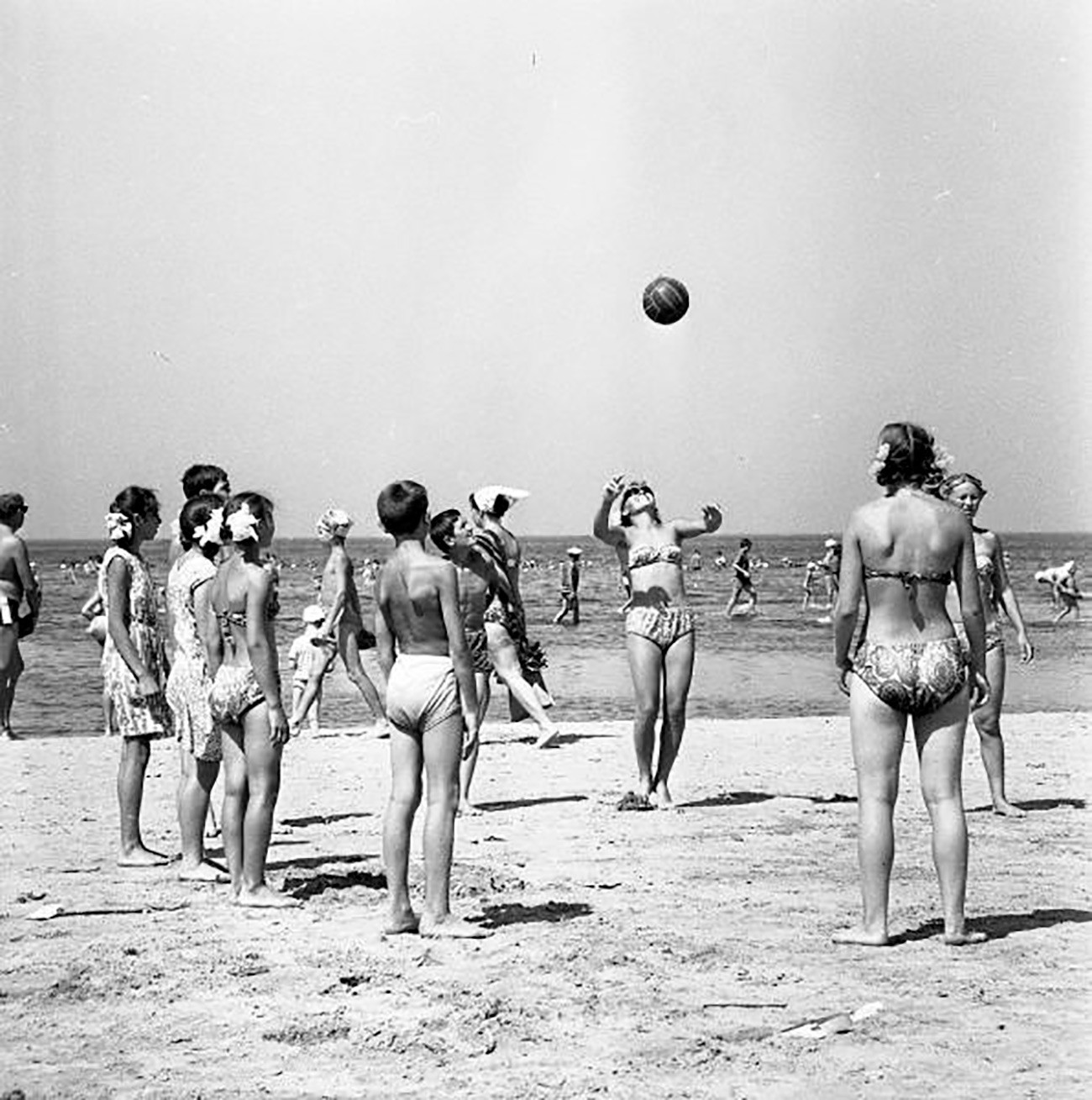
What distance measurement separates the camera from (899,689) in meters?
6.15

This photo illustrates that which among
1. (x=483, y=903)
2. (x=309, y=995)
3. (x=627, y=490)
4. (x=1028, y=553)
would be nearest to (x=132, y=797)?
(x=483, y=903)

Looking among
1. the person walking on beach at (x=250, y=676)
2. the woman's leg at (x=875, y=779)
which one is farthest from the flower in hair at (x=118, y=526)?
the woman's leg at (x=875, y=779)

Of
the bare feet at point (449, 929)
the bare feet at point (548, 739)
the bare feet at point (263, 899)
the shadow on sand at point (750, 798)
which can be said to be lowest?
the bare feet at point (548, 739)

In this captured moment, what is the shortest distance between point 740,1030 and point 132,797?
385 cm

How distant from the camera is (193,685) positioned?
303 inches

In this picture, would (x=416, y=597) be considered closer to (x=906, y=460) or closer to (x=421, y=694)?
(x=421, y=694)

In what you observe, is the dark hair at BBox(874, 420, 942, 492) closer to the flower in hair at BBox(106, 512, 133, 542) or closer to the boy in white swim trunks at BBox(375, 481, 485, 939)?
the boy in white swim trunks at BBox(375, 481, 485, 939)

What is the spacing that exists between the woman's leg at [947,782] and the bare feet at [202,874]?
10.4 ft

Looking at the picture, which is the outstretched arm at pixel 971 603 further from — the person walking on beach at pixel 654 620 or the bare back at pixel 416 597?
the person walking on beach at pixel 654 620

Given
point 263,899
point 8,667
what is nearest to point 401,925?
point 263,899

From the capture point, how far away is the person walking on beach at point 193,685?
7625 millimetres

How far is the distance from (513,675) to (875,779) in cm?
589

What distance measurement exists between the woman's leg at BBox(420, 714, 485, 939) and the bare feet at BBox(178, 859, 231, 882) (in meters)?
1.43

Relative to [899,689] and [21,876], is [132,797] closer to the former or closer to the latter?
[21,876]
